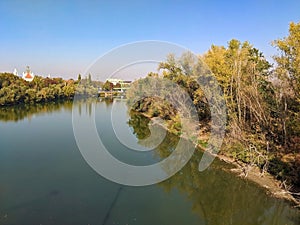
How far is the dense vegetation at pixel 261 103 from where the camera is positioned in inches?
314

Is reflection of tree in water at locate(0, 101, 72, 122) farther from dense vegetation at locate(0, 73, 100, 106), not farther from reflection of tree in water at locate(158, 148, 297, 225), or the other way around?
reflection of tree in water at locate(158, 148, 297, 225)

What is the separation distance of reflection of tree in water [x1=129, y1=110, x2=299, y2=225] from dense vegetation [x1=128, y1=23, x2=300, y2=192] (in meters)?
0.96

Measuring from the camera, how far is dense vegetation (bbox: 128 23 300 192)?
7988 millimetres

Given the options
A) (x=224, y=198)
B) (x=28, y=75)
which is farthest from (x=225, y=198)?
(x=28, y=75)

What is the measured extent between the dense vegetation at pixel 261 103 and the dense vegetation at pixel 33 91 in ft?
62.6

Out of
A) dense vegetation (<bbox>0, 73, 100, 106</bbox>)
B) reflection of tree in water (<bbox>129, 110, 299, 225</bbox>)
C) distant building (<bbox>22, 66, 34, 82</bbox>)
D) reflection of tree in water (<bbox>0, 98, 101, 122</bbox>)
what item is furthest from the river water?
distant building (<bbox>22, 66, 34, 82</bbox>)

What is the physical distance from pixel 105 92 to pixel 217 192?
4432cm

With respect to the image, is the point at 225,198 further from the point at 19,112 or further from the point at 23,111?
the point at 23,111

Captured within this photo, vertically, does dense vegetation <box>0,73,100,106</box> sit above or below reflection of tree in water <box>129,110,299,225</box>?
above

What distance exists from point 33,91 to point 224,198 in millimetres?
32053

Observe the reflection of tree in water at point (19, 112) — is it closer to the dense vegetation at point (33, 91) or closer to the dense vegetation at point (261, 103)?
the dense vegetation at point (33, 91)

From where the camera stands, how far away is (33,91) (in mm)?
33250

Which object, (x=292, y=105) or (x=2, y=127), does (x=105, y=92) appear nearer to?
(x=2, y=127)

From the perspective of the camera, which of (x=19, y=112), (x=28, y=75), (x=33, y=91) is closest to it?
(x=19, y=112)
